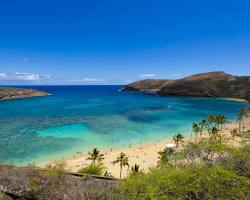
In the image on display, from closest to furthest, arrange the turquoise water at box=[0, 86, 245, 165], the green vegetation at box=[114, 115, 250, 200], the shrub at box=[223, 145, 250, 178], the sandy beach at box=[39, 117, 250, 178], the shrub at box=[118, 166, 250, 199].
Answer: the shrub at box=[118, 166, 250, 199], the green vegetation at box=[114, 115, 250, 200], the shrub at box=[223, 145, 250, 178], the sandy beach at box=[39, 117, 250, 178], the turquoise water at box=[0, 86, 245, 165]

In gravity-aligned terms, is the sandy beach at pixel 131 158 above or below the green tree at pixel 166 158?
below

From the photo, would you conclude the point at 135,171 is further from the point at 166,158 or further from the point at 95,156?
the point at 95,156

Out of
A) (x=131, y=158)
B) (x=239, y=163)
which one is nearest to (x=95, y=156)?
(x=131, y=158)

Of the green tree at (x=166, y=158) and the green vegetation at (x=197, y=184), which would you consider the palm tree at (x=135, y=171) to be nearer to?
the green tree at (x=166, y=158)

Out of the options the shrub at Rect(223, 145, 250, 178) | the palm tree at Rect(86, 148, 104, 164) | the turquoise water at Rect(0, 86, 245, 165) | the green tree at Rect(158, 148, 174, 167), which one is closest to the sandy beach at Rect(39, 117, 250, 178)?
Result: the palm tree at Rect(86, 148, 104, 164)

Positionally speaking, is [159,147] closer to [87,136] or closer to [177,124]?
[87,136]

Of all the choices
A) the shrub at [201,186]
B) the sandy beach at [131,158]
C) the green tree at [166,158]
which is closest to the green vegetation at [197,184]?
the shrub at [201,186]

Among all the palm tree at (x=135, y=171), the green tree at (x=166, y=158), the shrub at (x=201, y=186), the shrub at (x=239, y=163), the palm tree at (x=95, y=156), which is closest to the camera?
the shrub at (x=201, y=186)

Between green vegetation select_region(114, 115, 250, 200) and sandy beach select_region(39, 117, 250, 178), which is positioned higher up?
green vegetation select_region(114, 115, 250, 200)

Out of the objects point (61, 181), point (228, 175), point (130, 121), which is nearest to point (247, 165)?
point (228, 175)

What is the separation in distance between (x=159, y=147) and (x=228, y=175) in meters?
46.4

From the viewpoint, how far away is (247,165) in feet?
65.9

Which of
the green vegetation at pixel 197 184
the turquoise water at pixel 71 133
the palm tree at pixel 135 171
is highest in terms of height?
the green vegetation at pixel 197 184

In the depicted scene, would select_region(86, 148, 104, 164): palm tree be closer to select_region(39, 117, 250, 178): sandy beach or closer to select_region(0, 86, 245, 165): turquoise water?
select_region(39, 117, 250, 178): sandy beach
